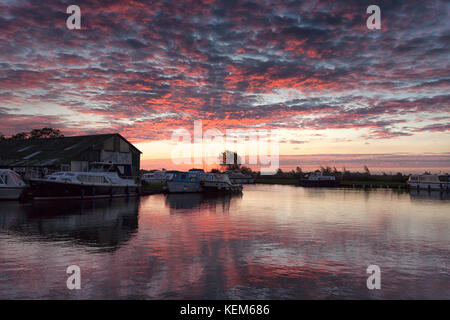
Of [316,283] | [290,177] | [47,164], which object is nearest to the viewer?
[316,283]

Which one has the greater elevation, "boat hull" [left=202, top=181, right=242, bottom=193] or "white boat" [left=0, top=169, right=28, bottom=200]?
"white boat" [left=0, top=169, right=28, bottom=200]

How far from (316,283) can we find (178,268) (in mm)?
4636

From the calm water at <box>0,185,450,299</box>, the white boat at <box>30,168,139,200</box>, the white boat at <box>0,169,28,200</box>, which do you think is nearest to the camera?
the calm water at <box>0,185,450,299</box>

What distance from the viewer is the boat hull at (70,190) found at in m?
39.0

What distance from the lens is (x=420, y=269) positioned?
1288cm

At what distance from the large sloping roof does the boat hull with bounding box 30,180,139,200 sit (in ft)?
28.3

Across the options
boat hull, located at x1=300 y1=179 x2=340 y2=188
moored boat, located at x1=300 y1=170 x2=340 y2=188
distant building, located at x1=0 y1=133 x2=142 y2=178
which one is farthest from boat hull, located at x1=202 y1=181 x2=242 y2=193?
moored boat, located at x1=300 y1=170 x2=340 y2=188

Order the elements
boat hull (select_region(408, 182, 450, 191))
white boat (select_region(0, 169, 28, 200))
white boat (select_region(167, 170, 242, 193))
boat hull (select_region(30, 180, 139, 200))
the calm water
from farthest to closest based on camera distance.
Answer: boat hull (select_region(408, 182, 450, 191)), white boat (select_region(167, 170, 242, 193)), boat hull (select_region(30, 180, 139, 200)), white boat (select_region(0, 169, 28, 200)), the calm water

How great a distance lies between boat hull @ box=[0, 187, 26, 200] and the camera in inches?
1481

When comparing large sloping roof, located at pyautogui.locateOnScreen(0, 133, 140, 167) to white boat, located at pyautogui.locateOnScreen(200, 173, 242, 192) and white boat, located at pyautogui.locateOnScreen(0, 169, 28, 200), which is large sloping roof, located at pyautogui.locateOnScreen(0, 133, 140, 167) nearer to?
white boat, located at pyautogui.locateOnScreen(0, 169, 28, 200)

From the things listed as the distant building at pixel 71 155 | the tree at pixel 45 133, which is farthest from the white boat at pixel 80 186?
the tree at pixel 45 133

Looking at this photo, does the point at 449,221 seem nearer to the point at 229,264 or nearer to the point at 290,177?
the point at 229,264

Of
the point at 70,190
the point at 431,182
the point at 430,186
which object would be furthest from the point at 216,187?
the point at 431,182
